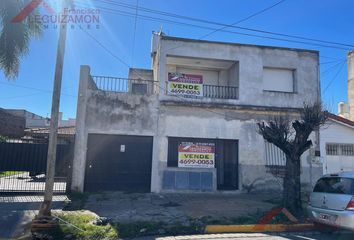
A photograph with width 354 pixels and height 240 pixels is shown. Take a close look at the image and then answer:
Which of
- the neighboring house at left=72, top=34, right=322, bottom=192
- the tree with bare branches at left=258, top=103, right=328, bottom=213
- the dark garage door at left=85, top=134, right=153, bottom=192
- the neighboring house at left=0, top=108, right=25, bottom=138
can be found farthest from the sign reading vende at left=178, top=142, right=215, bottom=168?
the neighboring house at left=0, top=108, right=25, bottom=138

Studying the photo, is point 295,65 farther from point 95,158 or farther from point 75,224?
point 75,224

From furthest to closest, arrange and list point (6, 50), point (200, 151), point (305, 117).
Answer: point (200, 151), point (6, 50), point (305, 117)

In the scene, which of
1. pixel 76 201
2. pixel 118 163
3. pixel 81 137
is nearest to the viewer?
pixel 76 201

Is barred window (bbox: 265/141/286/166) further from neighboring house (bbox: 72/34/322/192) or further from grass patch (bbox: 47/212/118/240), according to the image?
grass patch (bbox: 47/212/118/240)

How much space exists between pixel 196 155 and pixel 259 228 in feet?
21.4

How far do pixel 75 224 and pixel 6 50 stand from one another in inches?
327

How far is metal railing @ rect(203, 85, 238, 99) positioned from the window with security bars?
5621 millimetres

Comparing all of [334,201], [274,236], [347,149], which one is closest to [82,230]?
[274,236]

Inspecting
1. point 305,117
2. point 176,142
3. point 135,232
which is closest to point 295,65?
point 305,117

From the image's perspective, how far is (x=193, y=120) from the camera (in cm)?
1479

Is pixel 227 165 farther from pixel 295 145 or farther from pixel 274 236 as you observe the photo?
pixel 274 236

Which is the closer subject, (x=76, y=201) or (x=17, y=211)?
(x=17, y=211)

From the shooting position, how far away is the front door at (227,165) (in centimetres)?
1519

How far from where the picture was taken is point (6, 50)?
12555 millimetres
